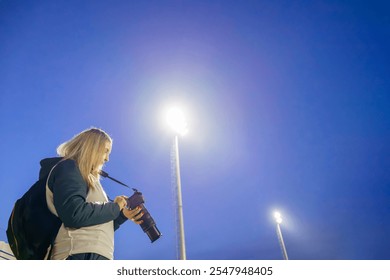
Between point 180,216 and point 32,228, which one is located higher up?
point 180,216

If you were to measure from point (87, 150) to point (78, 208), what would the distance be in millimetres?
607

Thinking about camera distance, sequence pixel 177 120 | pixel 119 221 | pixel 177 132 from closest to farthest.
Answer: pixel 119 221, pixel 177 132, pixel 177 120

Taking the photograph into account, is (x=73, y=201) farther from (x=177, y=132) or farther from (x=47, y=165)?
(x=177, y=132)

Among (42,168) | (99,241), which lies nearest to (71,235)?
(99,241)

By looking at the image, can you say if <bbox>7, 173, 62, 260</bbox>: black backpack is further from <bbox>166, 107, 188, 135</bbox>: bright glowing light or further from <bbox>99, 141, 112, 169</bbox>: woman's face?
<bbox>166, 107, 188, 135</bbox>: bright glowing light

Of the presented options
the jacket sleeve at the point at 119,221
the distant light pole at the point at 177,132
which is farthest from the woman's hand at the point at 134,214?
the distant light pole at the point at 177,132

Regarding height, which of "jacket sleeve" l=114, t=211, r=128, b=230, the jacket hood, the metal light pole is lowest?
"jacket sleeve" l=114, t=211, r=128, b=230

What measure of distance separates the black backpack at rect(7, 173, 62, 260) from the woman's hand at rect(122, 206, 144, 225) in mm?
622

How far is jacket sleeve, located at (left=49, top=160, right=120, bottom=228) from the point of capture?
1854 millimetres

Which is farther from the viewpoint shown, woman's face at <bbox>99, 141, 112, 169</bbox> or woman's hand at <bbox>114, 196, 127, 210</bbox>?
woman's face at <bbox>99, 141, 112, 169</bbox>

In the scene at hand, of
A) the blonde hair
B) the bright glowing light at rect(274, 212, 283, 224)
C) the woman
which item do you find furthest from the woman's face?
the bright glowing light at rect(274, 212, 283, 224)

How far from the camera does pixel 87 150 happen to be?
2.33 metres

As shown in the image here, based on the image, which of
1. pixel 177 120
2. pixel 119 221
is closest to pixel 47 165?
A: pixel 119 221
